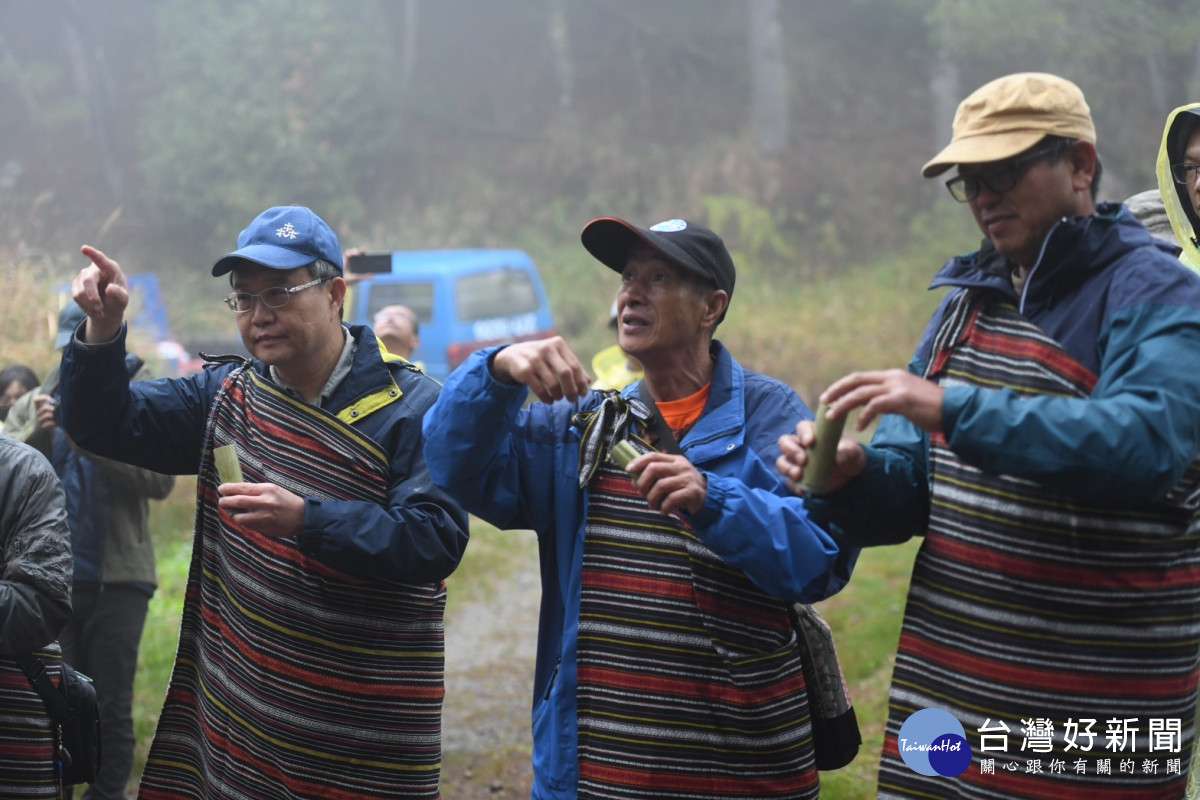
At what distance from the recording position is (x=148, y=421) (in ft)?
11.6

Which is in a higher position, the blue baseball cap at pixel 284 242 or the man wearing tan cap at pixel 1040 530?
the blue baseball cap at pixel 284 242

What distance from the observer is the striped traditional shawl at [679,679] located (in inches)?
112

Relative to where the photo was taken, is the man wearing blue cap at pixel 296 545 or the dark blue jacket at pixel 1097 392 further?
the man wearing blue cap at pixel 296 545

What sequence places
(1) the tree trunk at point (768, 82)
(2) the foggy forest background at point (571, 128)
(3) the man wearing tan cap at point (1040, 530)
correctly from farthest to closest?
(1) the tree trunk at point (768, 82) → (2) the foggy forest background at point (571, 128) → (3) the man wearing tan cap at point (1040, 530)

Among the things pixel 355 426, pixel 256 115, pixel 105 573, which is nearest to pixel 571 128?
pixel 256 115

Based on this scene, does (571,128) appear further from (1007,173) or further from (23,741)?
(1007,173)

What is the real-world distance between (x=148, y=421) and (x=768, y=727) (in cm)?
196

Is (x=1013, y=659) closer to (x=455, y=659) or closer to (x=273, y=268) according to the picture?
(x=273, y=268)

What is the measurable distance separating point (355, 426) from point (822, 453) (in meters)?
1.43

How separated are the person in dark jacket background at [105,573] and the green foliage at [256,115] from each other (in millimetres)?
19254

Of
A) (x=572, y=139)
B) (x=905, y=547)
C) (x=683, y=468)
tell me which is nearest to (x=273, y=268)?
(x=683, y=468)

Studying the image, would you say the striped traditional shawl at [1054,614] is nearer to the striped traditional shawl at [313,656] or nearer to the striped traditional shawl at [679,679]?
the striped traditional shawl at [679,679]

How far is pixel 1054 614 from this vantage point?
7.82 feet

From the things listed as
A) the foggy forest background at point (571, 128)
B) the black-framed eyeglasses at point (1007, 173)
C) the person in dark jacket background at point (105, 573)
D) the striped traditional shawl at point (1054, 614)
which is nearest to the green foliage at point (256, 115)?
the foggy forest background at point (571, 128)
